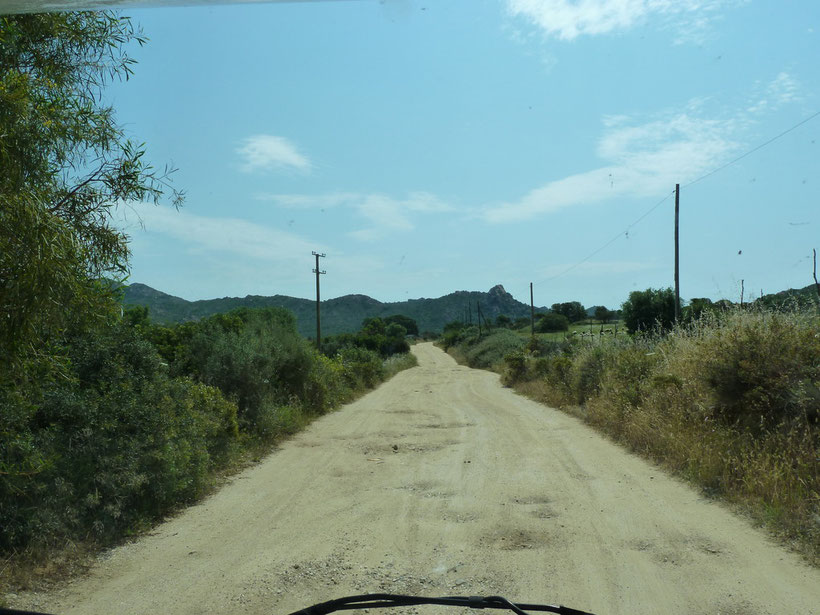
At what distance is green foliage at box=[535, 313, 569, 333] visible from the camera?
241 ft

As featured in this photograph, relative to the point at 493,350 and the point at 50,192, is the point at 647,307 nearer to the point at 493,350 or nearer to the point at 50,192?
the point at 493,350

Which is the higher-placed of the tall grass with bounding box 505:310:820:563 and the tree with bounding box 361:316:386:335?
the tree with bounding box 361:316:386:335

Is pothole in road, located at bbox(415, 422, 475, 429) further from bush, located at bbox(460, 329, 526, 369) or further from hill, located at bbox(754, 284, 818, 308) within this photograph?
bush, located at bbox(460, 329, 526, 369)

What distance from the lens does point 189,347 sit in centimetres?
1520

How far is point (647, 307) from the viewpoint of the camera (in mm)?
49188

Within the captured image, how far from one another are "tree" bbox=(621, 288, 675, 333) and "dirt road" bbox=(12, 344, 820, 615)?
38.8 m

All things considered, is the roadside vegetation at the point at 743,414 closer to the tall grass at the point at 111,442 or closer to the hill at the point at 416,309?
the tall grass at the point at 111,442

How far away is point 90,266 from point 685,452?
8.61m

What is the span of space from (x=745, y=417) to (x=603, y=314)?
65.3m

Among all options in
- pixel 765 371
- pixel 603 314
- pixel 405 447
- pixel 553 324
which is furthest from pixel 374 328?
pixel 765 371

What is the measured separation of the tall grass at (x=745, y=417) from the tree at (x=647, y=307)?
115 feet

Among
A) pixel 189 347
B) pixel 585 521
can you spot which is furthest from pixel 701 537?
pixel 189 347

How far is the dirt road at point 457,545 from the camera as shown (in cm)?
532

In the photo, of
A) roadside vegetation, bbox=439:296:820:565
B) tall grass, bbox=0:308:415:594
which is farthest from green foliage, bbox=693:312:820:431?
tall grass, bbox=0:308:415:594
